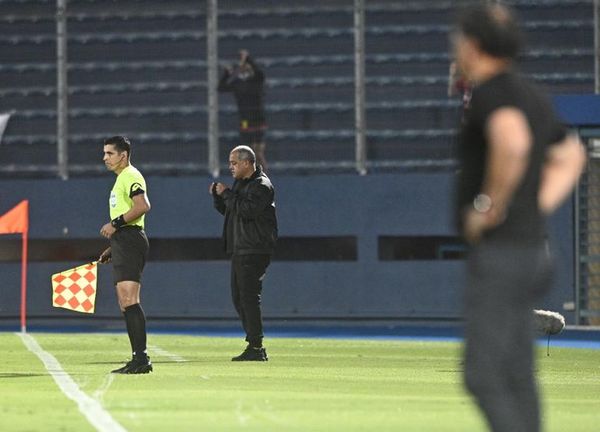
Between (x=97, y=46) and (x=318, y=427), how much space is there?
22189 millimetres

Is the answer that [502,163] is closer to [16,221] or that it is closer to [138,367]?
[138,367]

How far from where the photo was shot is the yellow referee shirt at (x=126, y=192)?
45.5 ft

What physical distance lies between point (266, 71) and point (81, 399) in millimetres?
19462

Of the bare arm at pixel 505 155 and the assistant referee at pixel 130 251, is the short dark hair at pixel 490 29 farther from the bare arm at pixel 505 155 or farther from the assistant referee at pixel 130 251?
the assistant referee at pixel 130 251

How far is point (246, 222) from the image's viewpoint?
641 inches

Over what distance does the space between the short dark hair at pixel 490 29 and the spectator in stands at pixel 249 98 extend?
22.6m

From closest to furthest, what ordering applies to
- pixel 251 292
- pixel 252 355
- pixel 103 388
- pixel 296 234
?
pixel 103 388 → pixel 251 292 → pixel 252 355 → pixel 296 234

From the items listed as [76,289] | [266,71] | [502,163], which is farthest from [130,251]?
[266,71]

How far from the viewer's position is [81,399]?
11.0 metres

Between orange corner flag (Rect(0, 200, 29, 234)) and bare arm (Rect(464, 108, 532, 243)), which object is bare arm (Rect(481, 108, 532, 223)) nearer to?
bare arm (Rect(464, 108, 532, 243))

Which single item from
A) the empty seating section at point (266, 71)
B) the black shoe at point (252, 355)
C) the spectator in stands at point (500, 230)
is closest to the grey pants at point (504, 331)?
the spectator in stands at point (500, 230)

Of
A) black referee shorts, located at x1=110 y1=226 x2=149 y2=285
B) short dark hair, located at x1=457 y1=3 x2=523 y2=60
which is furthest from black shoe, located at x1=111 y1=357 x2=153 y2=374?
short dark hair, located at x1=457 y1=3 x2=523 y2=60

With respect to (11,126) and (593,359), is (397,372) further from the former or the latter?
(11,126)

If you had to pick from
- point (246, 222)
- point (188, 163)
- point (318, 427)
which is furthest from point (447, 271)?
point (318, 427)
